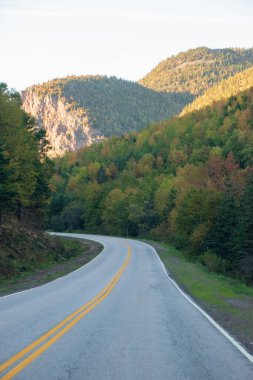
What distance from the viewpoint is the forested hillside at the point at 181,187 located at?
166ft

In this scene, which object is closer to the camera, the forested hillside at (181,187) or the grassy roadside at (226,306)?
the grassy roadside at (226,306)

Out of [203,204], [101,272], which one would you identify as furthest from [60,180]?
[101,272]

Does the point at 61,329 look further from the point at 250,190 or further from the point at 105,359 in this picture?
the point at 250,190

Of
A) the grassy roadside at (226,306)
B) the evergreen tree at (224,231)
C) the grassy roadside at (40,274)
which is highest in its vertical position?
the evergreen tree at (224,231)

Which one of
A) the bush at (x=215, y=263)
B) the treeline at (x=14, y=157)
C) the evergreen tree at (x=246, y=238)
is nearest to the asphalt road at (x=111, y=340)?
the treeline at (x=14, y=157)

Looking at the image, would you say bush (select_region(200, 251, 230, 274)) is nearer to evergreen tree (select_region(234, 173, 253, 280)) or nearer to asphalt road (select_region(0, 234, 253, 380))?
evergreen tree (select_region(234, 173, 253, 280))

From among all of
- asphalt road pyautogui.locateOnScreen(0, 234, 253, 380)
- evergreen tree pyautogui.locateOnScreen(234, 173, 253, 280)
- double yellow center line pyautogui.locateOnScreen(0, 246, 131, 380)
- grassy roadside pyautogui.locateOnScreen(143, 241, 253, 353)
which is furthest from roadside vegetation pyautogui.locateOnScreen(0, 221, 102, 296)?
evergreen tree pyautogui.locateOnScreen(234, 173, 253, 280)

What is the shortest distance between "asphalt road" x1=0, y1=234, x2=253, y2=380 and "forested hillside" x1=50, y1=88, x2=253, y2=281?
2922 centimetres

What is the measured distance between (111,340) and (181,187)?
69.9m

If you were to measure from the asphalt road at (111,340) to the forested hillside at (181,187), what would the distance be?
29.2 metres

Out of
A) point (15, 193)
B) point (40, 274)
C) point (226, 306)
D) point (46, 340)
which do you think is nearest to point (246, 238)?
point (15, 193)

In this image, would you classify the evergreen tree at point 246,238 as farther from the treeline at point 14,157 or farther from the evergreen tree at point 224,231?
the treeline at point 14,157

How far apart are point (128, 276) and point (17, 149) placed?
639 inches

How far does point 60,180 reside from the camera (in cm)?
14688
